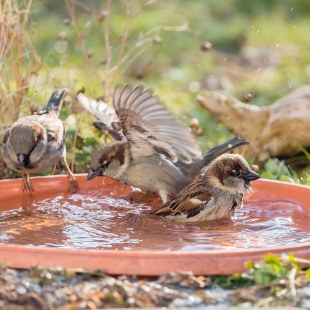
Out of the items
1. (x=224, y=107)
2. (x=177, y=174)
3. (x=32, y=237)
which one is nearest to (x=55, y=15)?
(x=224, y=107)

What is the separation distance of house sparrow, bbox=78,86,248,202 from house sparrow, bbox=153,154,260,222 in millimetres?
489

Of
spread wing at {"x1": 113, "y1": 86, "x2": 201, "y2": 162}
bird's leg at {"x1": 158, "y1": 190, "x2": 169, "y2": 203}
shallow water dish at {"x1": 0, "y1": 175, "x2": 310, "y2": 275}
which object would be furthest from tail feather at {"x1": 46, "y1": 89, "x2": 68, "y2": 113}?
bird's leg at {"x1": 158, "y1": 190, "x2": 169, "y2": 203}

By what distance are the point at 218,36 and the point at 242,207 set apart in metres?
7.69

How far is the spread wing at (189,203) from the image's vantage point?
5223 mm

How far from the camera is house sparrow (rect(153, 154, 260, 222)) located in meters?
Result: 5.22

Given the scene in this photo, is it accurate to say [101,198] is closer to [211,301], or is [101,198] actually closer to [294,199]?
[294,199]

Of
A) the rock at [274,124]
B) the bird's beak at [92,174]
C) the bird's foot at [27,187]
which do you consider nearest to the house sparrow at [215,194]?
the bird's beak at [92,174]

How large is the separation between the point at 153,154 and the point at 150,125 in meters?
0.38

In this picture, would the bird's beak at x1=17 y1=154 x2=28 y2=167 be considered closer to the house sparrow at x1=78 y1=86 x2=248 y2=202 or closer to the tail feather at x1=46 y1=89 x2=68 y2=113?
the house sparrow at x1=78 y1=86 x2=248 y2=202

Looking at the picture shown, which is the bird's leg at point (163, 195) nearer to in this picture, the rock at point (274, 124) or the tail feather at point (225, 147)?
the tail feather at point (225, 147)

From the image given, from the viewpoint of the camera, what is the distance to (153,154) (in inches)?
235

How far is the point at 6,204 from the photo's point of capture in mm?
5574

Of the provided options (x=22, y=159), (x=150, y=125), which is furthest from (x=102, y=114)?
(x=150, y=125)

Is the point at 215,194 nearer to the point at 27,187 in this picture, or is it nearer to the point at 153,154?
the point at 153,154
